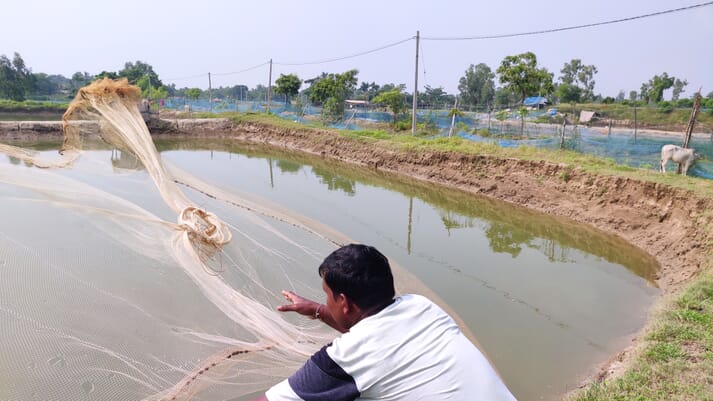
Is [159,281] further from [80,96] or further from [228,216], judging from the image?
[80,96]

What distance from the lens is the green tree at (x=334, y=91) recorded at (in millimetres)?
20617

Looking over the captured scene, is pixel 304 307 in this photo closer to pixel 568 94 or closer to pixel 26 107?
pixel 26 107

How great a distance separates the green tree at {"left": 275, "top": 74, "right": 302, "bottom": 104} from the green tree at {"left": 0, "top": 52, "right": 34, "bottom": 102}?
18.0 m

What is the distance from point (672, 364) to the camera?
316 cm

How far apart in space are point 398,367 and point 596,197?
854 cm

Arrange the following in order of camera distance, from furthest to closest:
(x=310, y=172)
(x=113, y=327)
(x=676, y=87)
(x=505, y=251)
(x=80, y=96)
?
(x=676, y=87) → (x=310, y=172) → (x=505, y=251) → (x=80, y=96) → (x=113, y=327)

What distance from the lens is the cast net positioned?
95.9 inches

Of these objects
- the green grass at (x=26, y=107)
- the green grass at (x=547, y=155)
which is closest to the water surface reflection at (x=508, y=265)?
the green grass at (x=547, y=155)

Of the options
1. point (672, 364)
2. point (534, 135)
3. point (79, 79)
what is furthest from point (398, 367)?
Answer: point (79, 79)

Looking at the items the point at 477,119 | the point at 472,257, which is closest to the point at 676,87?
the point at 477,119

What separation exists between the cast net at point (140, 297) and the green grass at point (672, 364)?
1981 millimetres

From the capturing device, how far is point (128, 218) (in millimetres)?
3871

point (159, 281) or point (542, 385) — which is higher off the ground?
point (159, 281)

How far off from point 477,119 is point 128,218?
16844 millimetres
